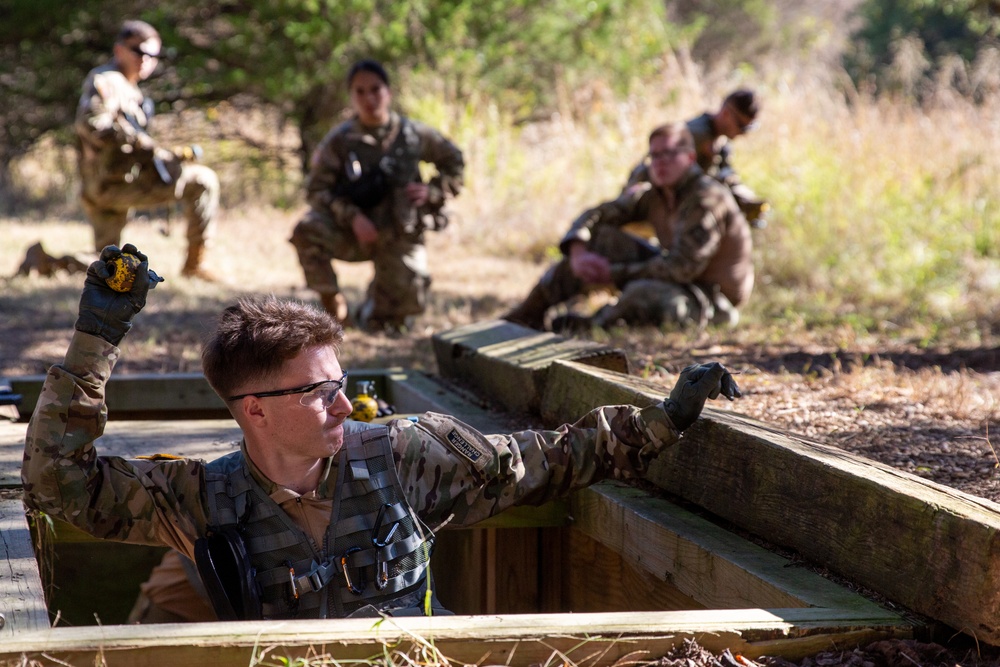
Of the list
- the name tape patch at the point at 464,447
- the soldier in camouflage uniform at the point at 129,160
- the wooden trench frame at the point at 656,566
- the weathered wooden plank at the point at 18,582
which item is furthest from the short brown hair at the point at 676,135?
the weathered wooden plank at the point at 18,582

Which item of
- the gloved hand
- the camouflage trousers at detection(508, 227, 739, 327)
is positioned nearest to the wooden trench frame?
the gloved hand

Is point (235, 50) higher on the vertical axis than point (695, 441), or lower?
higher

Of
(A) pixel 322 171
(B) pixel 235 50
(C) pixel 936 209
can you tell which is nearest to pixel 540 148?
(B) pixel 235 50

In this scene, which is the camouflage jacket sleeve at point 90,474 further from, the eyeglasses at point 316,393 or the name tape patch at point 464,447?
the name tape patch at point 464,447

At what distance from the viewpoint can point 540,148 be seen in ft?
44.2

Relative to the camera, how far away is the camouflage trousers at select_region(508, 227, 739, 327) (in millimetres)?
6391

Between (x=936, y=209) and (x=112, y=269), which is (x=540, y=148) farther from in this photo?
(x=112, y=269)

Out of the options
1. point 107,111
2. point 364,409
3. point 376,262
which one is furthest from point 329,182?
point 364,409

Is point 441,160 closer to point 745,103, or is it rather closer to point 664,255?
point 664,255

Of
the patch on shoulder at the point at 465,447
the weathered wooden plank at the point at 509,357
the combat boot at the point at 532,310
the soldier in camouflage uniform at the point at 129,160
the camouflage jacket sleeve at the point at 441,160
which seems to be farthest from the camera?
the soldier in camouflage uniform at the point at 129,160

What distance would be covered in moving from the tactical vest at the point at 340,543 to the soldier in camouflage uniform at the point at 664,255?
12.6ft

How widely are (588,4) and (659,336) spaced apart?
977 centimetres

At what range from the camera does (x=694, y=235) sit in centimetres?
645

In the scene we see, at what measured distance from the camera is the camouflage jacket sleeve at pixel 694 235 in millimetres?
6426
